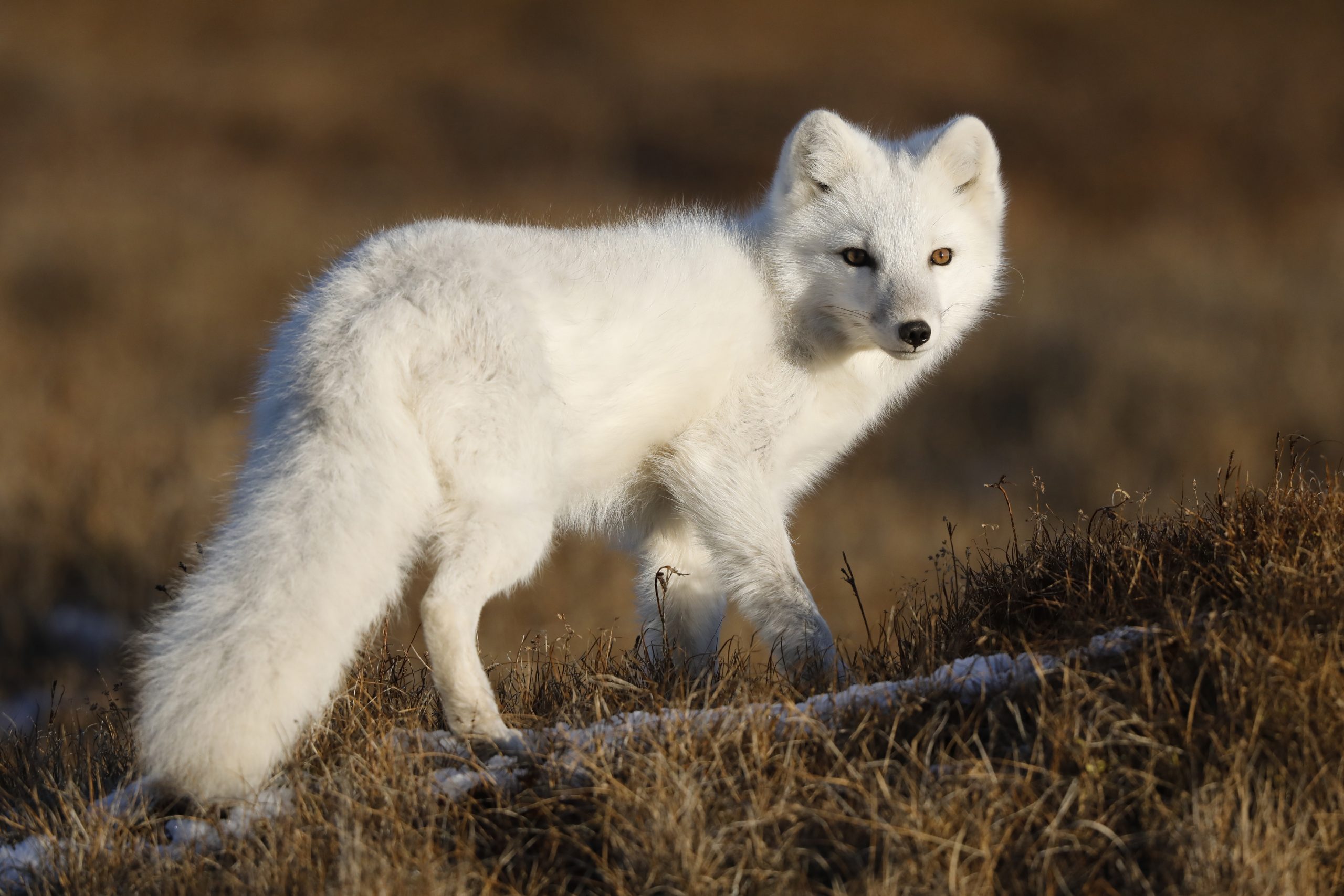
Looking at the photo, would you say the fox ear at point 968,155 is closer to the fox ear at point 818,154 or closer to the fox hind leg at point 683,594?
the fox ear at point 818,154

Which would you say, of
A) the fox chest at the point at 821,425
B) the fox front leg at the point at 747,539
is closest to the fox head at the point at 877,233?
the fox chest at the point at 821,425

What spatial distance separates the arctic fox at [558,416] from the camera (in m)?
2.94

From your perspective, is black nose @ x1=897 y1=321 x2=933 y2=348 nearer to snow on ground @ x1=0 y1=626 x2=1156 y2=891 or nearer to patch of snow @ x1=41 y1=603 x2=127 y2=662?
snow on ground @ x1=0 y1=626 x2=1156 y2=891

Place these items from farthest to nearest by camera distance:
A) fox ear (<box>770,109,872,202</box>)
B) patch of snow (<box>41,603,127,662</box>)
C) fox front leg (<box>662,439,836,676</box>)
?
patch of snow (<box>41,603,127,662</box>), fox ear (<box>770,109,872,202</box>), fox front leg (<box>662,439,836,676</box>)

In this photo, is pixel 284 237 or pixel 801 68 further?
pixel 801 68

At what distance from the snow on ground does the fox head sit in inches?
56.2

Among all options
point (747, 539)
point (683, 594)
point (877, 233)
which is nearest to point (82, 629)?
point (683, 594)

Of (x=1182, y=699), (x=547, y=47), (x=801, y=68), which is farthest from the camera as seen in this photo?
(x=547, y=47)

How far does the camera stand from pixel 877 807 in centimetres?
275

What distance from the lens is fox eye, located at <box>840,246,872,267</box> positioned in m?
4.52

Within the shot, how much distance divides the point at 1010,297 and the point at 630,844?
57.6 ft

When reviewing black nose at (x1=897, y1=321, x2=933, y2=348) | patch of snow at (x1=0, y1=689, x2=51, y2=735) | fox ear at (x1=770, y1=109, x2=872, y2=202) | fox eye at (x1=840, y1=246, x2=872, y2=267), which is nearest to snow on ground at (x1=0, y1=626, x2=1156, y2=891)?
black nose at (x1=897, y1=321, x2=933, y2=348)

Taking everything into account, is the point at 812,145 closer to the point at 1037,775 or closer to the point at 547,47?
the point at 1037,775

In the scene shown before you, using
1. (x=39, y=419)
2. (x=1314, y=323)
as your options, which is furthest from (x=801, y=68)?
(x=39, y=419)
